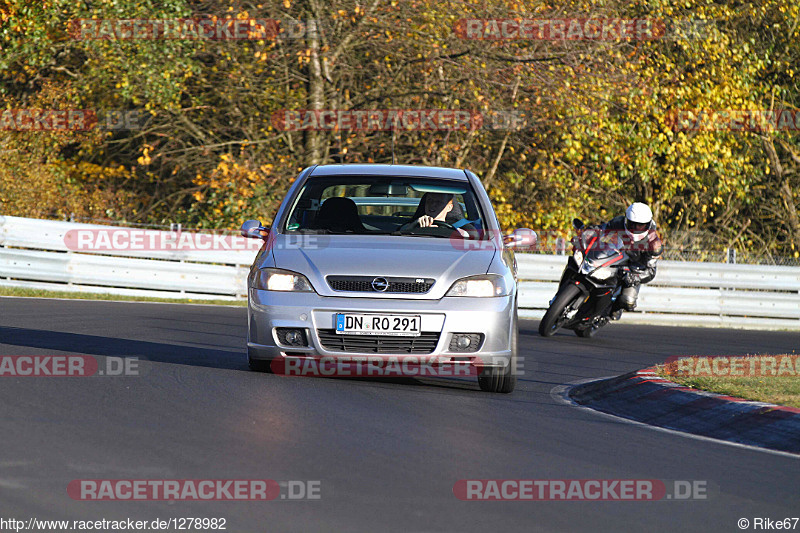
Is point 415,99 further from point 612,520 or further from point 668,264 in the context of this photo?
point 612,520

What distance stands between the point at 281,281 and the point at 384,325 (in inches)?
32.4

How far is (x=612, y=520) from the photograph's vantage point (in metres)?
5.04

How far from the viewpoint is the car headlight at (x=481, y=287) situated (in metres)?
8.55

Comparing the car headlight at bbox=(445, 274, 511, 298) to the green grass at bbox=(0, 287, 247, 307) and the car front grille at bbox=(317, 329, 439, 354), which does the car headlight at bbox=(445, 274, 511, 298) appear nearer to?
the car front grille at bbox=(317, 329, 439, 354)

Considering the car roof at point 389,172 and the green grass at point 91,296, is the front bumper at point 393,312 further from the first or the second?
the green grass at point 91,296

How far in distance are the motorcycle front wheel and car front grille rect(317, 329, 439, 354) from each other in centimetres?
658

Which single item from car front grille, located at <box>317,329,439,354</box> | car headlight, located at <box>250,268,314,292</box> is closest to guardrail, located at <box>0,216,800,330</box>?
car headlight, located at <box>250,268,314,292</box>

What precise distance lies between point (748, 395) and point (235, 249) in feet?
42.6

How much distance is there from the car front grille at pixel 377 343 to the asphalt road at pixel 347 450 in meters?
0.33

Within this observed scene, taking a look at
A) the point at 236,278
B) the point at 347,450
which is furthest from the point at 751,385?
the point at 236,278

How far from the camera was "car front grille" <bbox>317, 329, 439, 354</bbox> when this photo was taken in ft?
27.7

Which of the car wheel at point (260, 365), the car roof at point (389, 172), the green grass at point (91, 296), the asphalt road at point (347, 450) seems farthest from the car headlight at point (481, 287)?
the green grass at point (91, 296)

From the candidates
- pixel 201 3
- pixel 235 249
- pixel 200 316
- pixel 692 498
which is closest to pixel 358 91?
pixel 201 3

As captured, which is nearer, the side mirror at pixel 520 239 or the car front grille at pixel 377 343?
the car front grille at pixel 377 343
